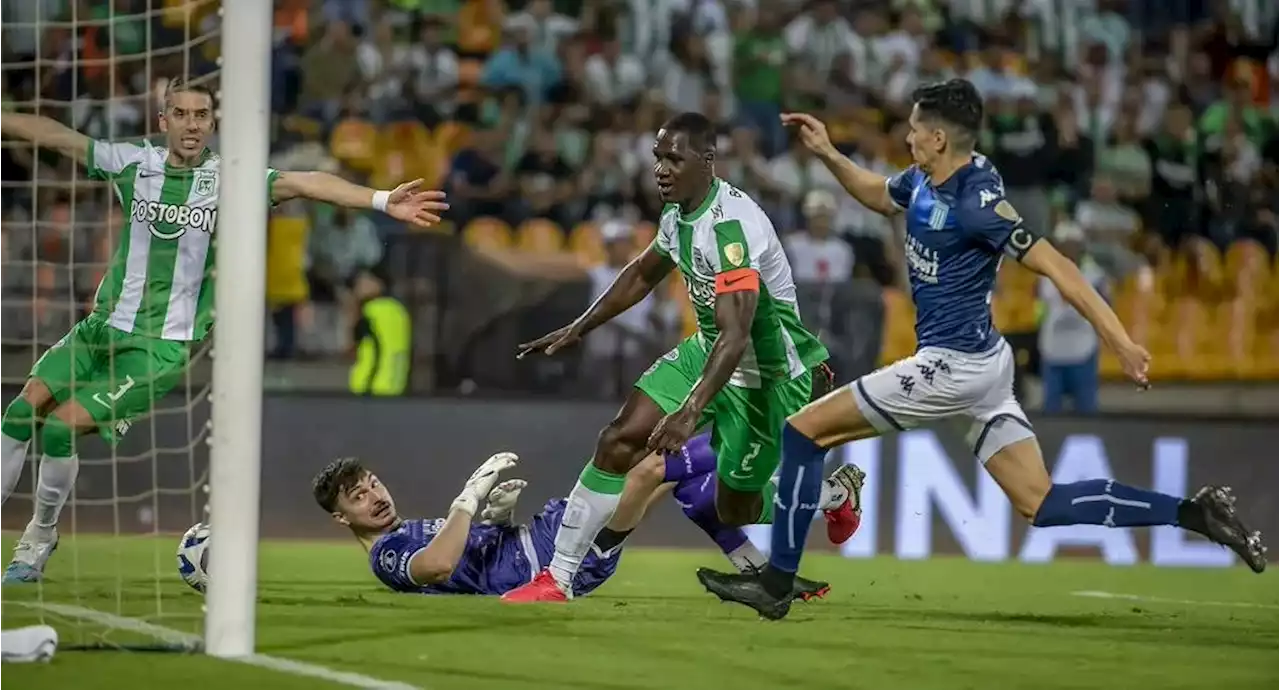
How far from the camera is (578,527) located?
28.7 ft

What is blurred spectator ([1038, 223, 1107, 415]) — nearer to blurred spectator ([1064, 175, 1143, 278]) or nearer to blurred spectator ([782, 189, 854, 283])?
blurred spectator ([1064, 175, 1143, 278])

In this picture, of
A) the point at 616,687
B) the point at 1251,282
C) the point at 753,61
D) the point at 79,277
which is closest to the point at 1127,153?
the point at 1251,282

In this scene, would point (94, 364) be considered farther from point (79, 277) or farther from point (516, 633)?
point (79, 277)

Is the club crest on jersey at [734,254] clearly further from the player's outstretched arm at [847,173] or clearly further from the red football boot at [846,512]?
the red football boot at [846,512]

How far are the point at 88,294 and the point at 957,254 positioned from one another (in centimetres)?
730

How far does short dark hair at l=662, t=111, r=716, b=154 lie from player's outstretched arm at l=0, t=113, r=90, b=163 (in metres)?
2.61

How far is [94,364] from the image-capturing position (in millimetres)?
9039

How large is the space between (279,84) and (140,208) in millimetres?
8053

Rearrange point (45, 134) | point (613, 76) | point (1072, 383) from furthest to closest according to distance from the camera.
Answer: point (613, 76)
point (1072, 383)
point (45, 134)

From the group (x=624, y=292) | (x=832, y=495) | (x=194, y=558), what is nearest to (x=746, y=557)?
(x=832, y=495)

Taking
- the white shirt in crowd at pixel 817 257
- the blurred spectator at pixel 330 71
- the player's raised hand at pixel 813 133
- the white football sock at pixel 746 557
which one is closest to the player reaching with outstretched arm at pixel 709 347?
the player's raised hand at pixel 813 133

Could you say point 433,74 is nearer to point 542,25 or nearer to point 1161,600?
point 542,25

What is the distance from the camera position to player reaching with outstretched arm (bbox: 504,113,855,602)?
845 cm

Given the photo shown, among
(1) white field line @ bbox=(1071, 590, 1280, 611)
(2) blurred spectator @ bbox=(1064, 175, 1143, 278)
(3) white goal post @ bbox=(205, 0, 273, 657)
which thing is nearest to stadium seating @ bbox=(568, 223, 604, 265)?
(2) blurred spectator @ bbox=(1064, 175, 1143, 278)
